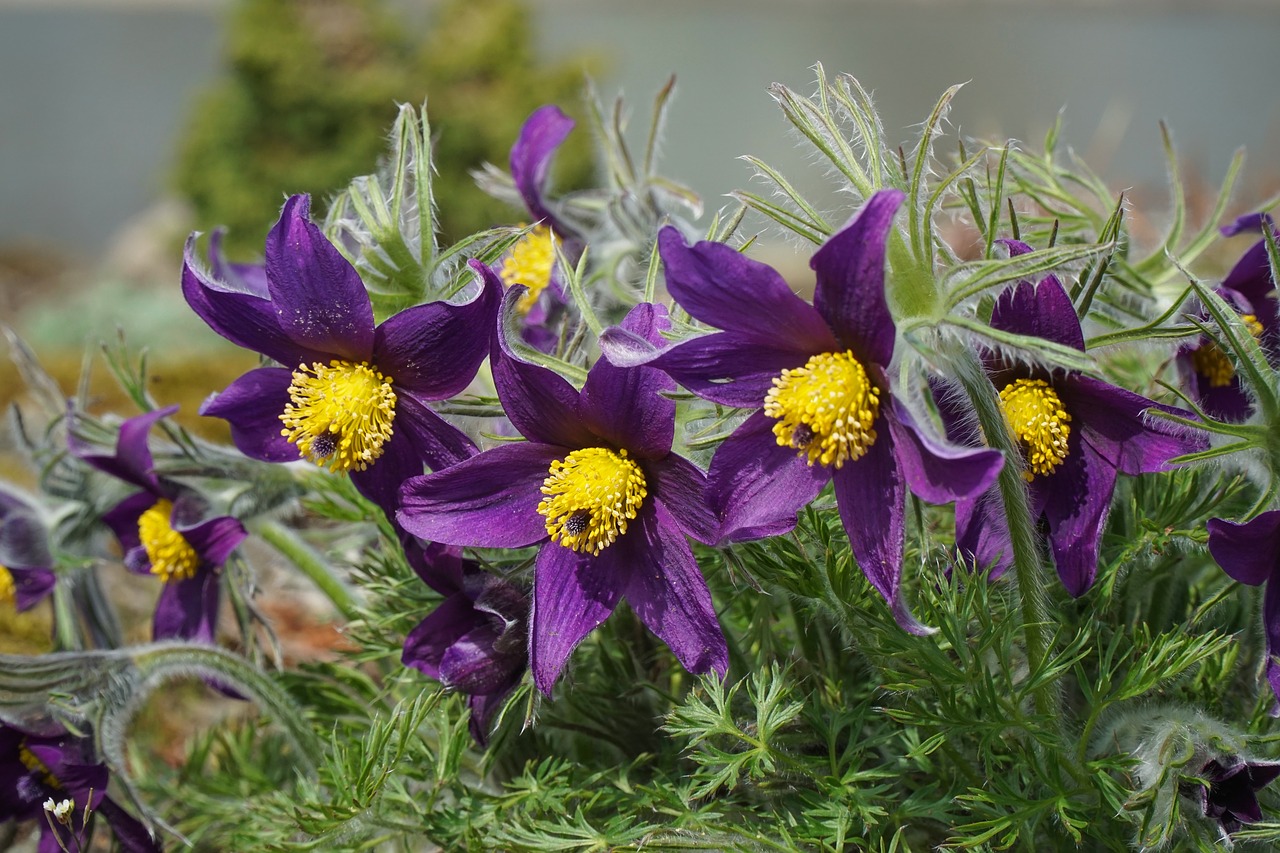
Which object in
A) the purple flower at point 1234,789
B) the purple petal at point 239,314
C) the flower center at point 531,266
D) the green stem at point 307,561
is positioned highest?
the purple petal at point 239,314

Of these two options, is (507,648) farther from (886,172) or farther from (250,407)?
(886,172)

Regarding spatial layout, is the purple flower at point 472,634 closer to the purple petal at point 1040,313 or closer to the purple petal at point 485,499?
the purple petal at point 485,499

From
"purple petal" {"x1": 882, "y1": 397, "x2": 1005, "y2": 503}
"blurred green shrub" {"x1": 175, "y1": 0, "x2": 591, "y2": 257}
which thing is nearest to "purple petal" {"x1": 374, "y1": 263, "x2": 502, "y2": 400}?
"purple petal" {"x1": 882, "y1": 397, "x2": 1005, "y2": 503}

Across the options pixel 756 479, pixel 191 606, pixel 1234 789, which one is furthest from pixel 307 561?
pixel 1234 789

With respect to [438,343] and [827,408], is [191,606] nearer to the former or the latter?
[438,343]

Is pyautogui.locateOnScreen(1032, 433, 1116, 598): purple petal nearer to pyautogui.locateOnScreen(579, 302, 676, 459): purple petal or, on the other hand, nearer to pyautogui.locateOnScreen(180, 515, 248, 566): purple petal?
pyautogui.locateOnScreen(579, 302, 676, 459): purple petal

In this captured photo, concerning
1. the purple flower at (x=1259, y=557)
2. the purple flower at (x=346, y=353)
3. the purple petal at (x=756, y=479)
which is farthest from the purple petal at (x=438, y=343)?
the purple flower at (x=1259, y=557)

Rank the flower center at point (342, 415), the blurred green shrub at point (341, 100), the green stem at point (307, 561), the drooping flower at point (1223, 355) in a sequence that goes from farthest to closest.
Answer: the blurred green shrub at point (341, 100)
the green stem at point (307, 561)
the drooping flower at point (1223, 355)
the flower center at point (342, 415)
